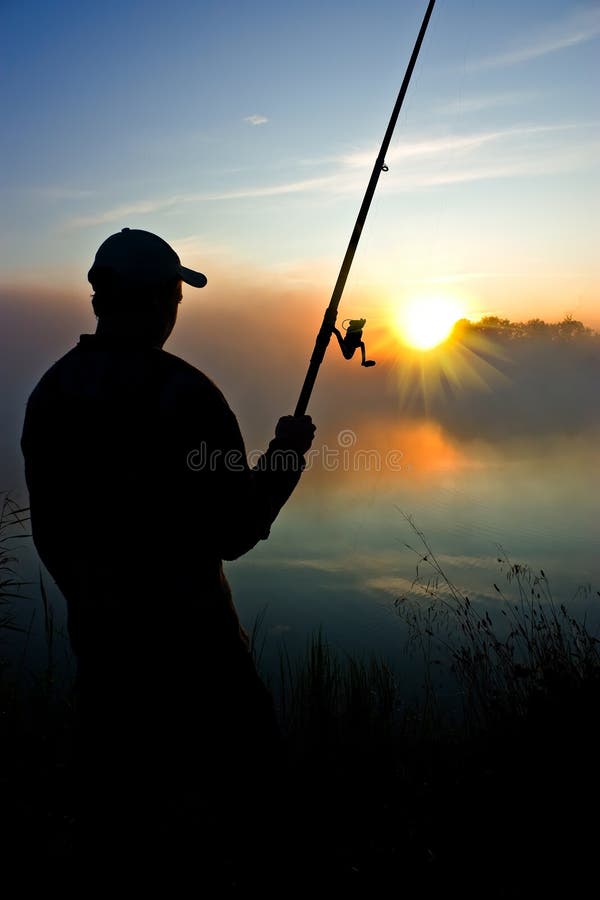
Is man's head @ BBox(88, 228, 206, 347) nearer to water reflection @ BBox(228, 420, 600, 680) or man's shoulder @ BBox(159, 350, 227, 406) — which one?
man's shoulder @ BBox(159, 350, 227, 406)

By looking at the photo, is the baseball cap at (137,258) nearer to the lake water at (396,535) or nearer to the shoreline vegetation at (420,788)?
the shoreline vegetation at (420,788)

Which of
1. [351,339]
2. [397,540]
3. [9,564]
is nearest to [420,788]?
[351,339]

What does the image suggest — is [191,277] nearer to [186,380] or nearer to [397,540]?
[186,380]

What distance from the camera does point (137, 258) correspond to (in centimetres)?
233

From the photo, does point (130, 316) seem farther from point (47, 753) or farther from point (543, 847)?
point (47, 753)

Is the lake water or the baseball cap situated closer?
the baseball cap

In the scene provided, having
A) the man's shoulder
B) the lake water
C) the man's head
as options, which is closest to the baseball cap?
the man's head

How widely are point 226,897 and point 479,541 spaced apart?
46.0 ft

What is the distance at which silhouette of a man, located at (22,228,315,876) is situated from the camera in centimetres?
220

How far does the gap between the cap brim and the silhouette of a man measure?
0.21 ft

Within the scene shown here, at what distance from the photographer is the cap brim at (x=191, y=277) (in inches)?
97.3

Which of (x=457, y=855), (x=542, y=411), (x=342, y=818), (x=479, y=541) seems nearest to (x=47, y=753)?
(x=342, y=818)

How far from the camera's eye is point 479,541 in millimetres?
16281

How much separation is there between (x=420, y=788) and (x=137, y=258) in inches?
126
